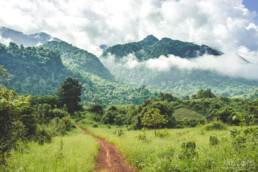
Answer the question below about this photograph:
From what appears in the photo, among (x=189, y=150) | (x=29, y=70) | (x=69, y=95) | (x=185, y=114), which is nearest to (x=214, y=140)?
(x=189, y=150)

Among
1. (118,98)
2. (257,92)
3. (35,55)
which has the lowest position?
(118,98)

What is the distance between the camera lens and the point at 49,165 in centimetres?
564

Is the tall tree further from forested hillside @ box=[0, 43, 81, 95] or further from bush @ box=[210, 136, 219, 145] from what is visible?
forested hillside @ box=[0, 43, 81, 95]

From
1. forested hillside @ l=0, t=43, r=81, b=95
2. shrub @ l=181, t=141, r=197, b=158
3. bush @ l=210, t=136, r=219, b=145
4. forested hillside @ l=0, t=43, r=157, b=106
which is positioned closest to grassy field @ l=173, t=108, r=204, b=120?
bush @ l=210, t=136, r=219, b=145

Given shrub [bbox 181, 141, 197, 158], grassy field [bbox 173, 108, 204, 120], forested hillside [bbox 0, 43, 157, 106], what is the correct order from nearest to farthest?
shrub [bbox 181, 141, 197, 158] < grassy field [bbox 173, 108, 204, 120] < forested hillside [bbox 0, 43, 157, 106]

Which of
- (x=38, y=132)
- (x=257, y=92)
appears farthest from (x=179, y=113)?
(x=257, y=92)

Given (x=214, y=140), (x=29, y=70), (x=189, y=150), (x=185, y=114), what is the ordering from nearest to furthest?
(x=189, y=150), (x=214, y=140), (x=185, y=114), (x=29, y=70)

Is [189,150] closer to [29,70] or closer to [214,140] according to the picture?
[214,140]

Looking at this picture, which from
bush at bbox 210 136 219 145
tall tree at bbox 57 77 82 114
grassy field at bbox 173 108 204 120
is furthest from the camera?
tall tree at bbox 57 77 82 114

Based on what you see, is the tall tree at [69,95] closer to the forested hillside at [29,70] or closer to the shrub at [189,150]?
the shrub at [189,150]

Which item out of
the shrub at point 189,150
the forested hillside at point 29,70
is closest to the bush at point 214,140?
the shrub at point 189,150

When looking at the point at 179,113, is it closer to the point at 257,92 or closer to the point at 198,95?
the point at 198,95

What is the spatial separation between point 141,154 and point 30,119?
1102 centimetres

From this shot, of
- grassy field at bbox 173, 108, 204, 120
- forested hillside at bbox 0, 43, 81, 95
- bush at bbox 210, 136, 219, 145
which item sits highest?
forested hillside at bbox 0, 43, 81, 95
